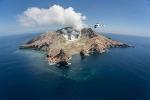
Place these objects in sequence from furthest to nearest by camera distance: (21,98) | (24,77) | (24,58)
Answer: (24,58) → (24,77) → (21,98)

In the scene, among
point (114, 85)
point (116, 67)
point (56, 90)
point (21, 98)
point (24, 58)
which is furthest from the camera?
point (24, 58)

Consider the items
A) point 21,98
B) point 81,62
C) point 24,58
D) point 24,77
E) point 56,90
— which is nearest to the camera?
point 21,98

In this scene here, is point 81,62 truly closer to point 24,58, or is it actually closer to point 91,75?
point 91,75

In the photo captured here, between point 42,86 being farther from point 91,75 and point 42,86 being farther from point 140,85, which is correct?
point 140,85

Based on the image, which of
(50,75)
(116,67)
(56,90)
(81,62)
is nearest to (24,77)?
(50,75)

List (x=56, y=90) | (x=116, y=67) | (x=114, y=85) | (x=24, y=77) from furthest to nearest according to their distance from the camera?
(x=116, y=67)
(x=24, y=77)
(x=114, y=85)
(x=56, y=90)

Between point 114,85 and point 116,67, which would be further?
point 116,67

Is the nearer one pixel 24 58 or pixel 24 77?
pixel 24 77

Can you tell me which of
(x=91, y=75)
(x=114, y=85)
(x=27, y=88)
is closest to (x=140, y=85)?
(x=114, y=85)
